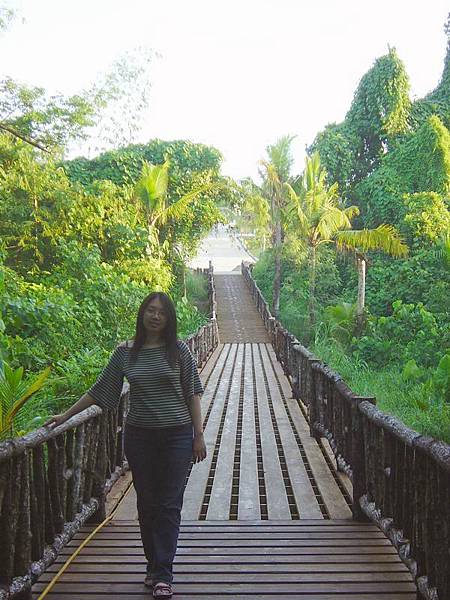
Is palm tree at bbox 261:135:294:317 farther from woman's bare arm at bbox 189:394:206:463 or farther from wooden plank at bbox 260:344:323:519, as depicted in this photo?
woman's bare arm at bbox 189:394:206:463

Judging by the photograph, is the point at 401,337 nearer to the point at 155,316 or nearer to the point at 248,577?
the point at 248,577

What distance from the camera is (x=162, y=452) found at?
325cm

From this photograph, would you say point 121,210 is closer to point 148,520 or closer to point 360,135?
point 148,520

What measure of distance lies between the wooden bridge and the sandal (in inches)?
3.6

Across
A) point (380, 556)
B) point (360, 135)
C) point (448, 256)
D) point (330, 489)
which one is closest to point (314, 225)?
point (448, 256)

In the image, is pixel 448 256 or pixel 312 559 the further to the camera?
pixel 448 256

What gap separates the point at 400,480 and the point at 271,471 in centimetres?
257

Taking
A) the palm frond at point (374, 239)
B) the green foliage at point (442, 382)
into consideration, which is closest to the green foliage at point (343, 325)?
the palm frond at point (374, 239)

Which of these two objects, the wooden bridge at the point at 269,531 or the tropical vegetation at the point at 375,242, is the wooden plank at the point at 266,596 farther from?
the tropical vegetation at the point at 375,242

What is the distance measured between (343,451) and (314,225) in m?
15.0

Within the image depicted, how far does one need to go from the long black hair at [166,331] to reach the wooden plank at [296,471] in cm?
196

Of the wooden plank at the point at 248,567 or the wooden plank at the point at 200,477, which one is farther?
the wooden plank at the point at 200,477

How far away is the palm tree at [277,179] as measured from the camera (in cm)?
2327

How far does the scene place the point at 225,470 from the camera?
5930 millimetres
